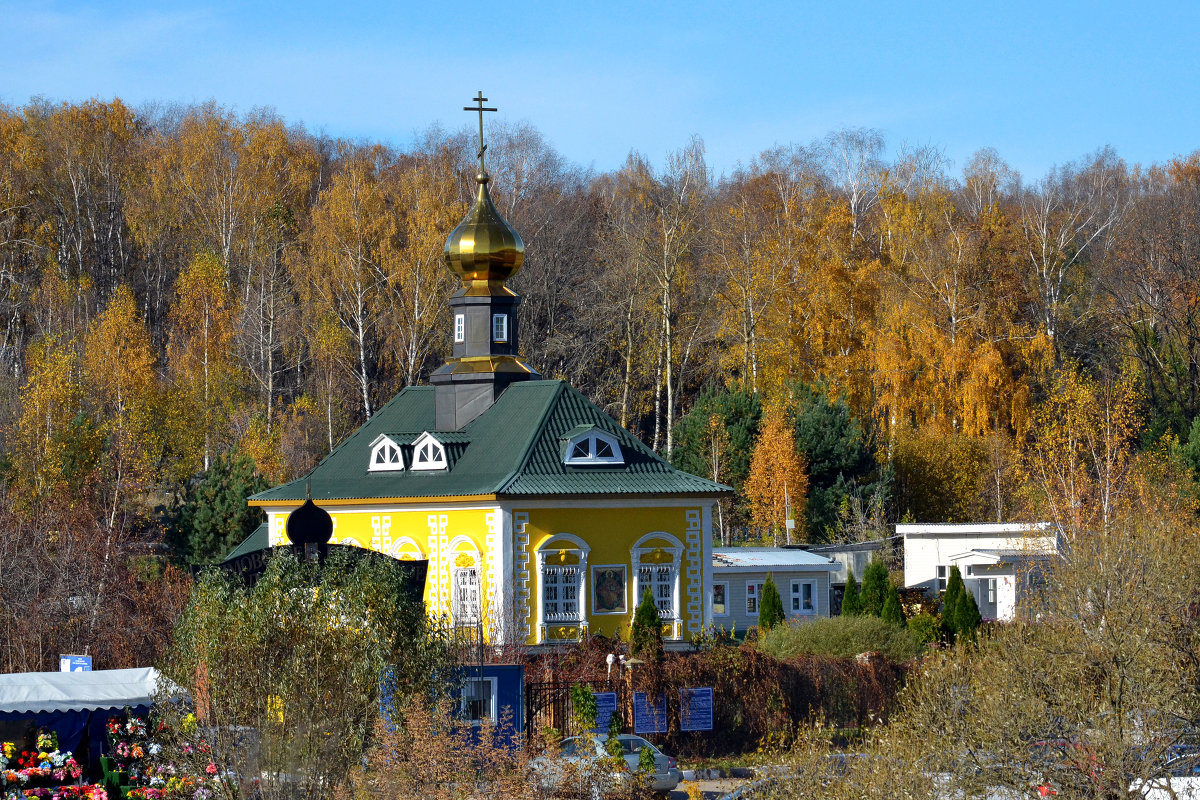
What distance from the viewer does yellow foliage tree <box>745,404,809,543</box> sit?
5044 cm

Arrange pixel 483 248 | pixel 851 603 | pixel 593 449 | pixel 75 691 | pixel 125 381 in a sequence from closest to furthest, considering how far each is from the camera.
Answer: pixel 75 691 → pixel 593 449 → pixel 851 603 → pixel 483 248 → pixel 125 381

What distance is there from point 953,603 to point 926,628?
937mm

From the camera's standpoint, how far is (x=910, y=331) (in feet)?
182

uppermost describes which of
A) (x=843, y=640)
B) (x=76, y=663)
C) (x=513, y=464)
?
(x=513, y=464)

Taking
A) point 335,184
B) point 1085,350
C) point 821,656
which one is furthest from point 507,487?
point 1085,350

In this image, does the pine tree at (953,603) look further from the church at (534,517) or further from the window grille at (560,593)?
the window grille at (560,593)

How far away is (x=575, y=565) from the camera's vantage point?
3366 centimetres

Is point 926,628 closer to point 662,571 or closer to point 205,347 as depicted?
point 662,571

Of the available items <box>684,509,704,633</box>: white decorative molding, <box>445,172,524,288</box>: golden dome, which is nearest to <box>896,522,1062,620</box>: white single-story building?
<box>684,509,704,633</box>: white decorative molding

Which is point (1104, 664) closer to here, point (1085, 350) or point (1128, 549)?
point (1128, 549)

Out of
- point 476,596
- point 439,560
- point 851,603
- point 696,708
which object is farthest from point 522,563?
point 851,603

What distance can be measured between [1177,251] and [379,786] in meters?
54.0

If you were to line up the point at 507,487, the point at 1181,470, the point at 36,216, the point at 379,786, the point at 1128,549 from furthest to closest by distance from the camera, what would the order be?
the point at 36,216 → the point at 1181,470 → the point at 507,487 → the point at 1128,549 → the point at 379,786

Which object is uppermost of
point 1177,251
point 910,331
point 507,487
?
point 1177,251
